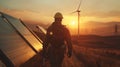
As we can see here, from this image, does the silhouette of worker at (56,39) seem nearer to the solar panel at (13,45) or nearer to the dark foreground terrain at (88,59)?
the solar panel at (13,45)

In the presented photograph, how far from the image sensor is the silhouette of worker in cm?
1166

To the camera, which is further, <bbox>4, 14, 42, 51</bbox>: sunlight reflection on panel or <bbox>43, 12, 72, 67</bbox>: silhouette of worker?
<bbox>4, 14, 42, 51</bbox>: sunlight reflection on panel

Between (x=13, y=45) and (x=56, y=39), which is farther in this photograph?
(x=56, y=39)

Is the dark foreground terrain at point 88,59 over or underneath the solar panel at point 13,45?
underneath

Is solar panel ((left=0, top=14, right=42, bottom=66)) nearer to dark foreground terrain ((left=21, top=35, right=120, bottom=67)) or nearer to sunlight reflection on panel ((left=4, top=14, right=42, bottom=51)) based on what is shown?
dark foreground terrain ((left=21, top=35, right=120, bottom=67))

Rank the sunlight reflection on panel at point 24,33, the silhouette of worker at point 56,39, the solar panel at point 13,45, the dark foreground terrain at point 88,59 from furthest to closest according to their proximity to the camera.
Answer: the dark foreground terrain at point 88,59 → the sunlight reflection on panel at point 24,33 → the silhouette of worker at point 56,39 → the solar panel at point 13,45

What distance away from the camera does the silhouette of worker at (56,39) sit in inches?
459

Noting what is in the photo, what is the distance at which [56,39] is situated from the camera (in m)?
11.7

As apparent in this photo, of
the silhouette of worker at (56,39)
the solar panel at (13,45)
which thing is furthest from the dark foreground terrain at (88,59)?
the silhouette of worker at (56,39)

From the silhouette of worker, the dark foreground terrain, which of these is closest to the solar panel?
the dark foreground terrain

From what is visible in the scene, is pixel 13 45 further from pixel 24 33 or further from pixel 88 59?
pixel 88 59

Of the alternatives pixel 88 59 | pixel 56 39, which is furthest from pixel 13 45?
pixel 88 59

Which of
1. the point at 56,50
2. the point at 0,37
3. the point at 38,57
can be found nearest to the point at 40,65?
the point at 38,57

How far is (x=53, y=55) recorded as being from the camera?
38.7 ft
